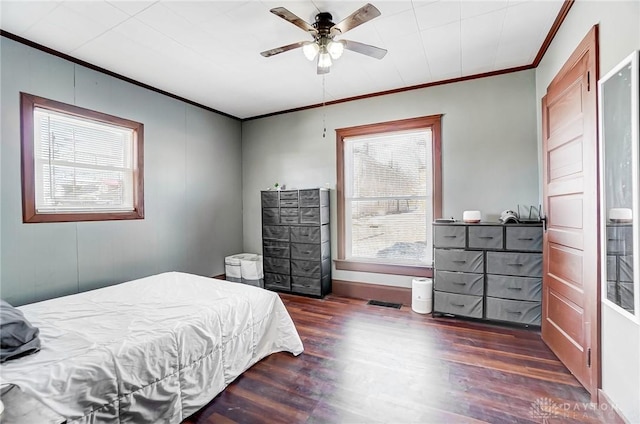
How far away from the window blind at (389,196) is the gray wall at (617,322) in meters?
→ 1.97

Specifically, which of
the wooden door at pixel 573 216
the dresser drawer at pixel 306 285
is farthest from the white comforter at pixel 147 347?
the wooden door at pixel 573 216

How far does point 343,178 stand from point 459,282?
2.03 m

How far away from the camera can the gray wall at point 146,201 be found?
248 centimetres

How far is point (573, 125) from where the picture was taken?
6.87 ft

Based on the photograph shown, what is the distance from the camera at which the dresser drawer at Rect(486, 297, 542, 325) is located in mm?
2830

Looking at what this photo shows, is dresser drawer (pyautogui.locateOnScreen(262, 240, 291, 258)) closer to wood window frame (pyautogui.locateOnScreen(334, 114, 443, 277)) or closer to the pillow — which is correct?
wood window frame (pyautogui.locateOnScreen(334, 114, 443, 277))

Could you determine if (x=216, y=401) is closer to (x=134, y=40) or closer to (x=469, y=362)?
(x=469, y=362)

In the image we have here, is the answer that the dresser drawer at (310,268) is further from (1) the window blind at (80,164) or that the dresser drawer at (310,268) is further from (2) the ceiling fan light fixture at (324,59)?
(2) the ceiling fan light fixture at (324,59)

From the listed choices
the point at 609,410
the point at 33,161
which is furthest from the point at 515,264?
the point at 33,161

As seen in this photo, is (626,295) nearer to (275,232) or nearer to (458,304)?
(458,304)

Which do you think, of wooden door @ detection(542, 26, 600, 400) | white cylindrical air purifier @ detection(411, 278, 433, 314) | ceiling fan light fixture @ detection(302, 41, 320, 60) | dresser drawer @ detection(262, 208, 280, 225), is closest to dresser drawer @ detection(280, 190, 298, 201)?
dresser drawer @ detection(262, 208, 280, 225)

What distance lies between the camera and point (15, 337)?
149cm

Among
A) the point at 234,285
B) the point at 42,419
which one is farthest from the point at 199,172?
the point at 42,419

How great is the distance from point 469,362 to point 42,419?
2677 mm
